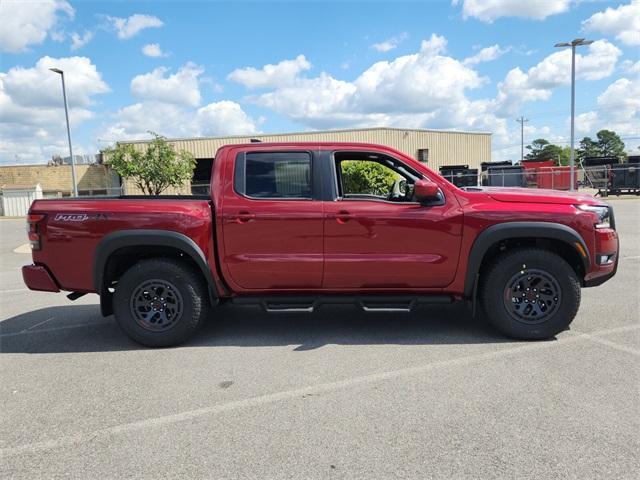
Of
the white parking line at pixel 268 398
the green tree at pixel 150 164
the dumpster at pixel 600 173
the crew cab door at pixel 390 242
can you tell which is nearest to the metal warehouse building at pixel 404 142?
the green tree at pixel 150 164

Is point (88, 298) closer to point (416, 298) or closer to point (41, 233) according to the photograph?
point (41, 233)

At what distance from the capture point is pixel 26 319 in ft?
19.2

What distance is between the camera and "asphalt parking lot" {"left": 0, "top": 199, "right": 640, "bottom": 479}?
2.69 m

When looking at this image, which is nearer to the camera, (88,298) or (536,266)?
(536,266)

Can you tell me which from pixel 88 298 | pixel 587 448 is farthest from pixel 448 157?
pixel 587 448

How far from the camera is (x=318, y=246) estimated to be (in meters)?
4.49

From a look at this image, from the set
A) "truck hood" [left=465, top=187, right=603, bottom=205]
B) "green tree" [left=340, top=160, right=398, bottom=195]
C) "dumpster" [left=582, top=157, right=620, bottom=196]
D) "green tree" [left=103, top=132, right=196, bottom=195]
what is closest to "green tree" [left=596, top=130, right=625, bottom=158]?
"dumpster" [left=582, top=157, right=620, bottom=196]

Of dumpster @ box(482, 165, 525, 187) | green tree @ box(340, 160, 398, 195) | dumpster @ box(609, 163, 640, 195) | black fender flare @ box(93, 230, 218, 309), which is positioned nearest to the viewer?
black fender flare @ box(93, 230, 218, 309)

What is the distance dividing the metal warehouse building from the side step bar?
30769 mm

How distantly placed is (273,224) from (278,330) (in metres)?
1.27

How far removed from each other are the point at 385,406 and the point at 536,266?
214 cm

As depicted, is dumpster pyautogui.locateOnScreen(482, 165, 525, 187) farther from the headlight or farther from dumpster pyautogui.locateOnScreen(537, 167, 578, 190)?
the headlight

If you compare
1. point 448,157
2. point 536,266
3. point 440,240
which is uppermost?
point 448,157

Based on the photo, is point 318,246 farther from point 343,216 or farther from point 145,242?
point 145,242
